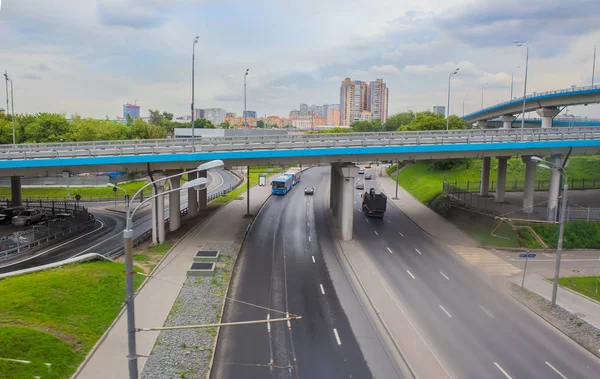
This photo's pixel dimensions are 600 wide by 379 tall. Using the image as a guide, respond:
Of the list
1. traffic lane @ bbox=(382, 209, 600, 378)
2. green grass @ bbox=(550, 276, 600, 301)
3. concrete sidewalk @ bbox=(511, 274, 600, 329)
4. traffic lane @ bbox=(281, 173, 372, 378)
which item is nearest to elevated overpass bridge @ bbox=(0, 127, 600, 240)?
traffic lane @ bbox=(281, 173, 372, 378)

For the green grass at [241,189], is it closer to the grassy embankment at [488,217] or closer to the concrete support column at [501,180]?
the grassy embankment at [488,217]

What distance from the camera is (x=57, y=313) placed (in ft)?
65.6

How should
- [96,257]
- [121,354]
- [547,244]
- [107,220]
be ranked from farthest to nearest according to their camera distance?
[107,220], [547,244], [96,257], [121,354]

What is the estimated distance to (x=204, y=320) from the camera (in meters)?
21.8

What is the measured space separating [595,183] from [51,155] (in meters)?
65.8

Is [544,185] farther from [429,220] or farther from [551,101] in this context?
[429,220]

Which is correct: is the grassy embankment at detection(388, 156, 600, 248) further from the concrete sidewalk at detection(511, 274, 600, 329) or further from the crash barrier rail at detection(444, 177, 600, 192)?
the concrete sidewalk at detection(511, 274, 600, 329)

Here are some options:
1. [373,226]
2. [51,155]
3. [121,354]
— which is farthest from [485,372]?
[51,155]

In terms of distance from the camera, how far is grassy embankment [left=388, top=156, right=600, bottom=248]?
127 feet

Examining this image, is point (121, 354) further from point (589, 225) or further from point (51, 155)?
point (589, 225)

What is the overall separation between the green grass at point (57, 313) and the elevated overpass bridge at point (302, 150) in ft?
37.3

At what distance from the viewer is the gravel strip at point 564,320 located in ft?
68.3

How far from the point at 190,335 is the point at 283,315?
5.08 m

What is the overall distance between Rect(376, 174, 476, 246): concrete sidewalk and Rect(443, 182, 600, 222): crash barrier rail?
4.03m
